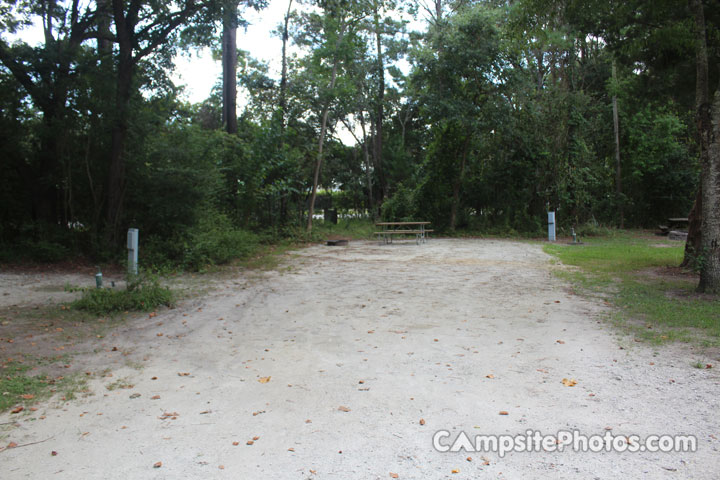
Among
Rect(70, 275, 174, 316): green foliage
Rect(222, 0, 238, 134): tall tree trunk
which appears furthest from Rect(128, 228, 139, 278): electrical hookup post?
Rect(222, 0, 238, 134): tall tree trunk

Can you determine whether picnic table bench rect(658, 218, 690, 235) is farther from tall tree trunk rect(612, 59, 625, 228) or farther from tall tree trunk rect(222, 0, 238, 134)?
tall tree trunk rect(222, 0, 238, 134)

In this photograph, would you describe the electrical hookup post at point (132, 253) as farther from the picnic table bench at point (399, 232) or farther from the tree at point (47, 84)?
the picnic table bench at point (399, 232)

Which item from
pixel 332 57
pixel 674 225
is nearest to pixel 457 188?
pixel 332 57

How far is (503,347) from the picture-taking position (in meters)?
4.68

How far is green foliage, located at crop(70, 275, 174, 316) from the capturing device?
20.2 feet

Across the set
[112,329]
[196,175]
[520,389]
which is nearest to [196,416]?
[520,389]

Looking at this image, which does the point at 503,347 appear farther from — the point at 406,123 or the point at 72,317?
the point at 406,123

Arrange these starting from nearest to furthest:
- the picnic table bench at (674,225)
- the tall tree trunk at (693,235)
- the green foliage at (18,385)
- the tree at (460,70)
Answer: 1. the green foliage at (18,385)
2. the tall tree trunk at (693,235)
3. the tree at (460,70)
4. the picnic table bench at (674,225)

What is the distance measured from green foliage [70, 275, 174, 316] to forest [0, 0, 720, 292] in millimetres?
3227

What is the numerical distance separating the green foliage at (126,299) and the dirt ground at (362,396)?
0.34 m

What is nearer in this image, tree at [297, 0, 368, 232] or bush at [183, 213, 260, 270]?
bush at [183, 213, 260, 270]

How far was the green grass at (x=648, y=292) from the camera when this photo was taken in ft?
16.7

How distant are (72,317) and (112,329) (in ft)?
2.66

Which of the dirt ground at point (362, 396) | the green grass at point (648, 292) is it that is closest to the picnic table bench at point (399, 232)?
the green grass at point (648, 292)
